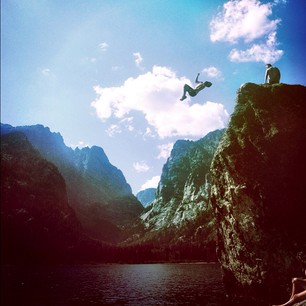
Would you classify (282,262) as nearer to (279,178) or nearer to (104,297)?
(279,178)

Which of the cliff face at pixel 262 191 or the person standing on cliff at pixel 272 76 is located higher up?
the person standing on cliff at pixel 272 76

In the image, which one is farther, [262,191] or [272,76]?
[272,76]

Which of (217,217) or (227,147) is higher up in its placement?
(227,147)

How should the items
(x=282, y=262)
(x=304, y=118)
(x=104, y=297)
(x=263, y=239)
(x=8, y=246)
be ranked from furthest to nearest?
(x=8, y=246)
(x=104, y=297)
(x=304, y=118)
(x=263, y=239)
(x=282, y=262)

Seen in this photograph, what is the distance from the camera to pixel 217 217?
48.0 m

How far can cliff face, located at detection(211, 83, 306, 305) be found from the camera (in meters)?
35.6

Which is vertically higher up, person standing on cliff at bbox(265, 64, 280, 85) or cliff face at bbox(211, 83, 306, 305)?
person standing on cliff at bbox(265, 64, 280, 85)

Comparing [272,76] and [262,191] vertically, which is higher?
[272,76]

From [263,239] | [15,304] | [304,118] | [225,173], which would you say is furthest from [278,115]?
[15,304]

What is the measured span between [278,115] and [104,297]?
142 ft

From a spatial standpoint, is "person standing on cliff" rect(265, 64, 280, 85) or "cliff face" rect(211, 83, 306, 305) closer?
"cliff face" rect(211, 83, 306, 305)

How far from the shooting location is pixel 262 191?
127 ft

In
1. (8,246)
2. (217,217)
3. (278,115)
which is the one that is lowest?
(8,246)

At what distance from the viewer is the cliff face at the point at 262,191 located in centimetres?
3562
